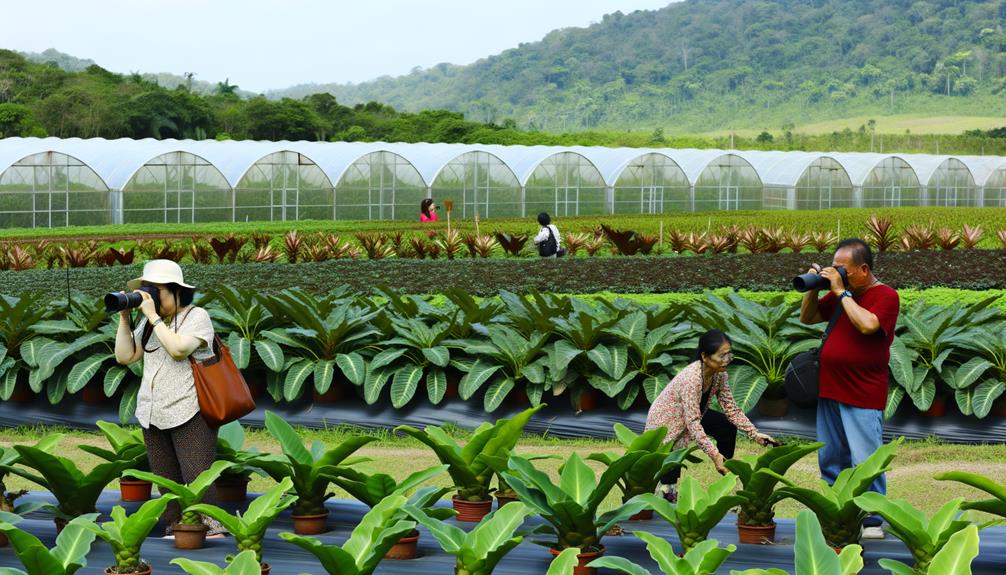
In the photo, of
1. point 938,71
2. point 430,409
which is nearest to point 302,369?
point 430,409

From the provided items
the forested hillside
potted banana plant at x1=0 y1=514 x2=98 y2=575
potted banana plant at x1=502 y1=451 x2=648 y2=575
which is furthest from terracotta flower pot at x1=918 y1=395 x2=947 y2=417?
the forested hillside

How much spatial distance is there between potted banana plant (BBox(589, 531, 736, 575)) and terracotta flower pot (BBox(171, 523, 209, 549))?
5.17 ft

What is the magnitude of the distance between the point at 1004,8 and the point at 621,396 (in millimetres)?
112107

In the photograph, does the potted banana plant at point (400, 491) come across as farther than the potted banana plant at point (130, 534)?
Yes

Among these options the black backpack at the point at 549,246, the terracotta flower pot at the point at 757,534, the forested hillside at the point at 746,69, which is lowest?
the terracotta flower pot at the point at 757,534

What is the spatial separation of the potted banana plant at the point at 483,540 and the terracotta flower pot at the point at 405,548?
0.32 m

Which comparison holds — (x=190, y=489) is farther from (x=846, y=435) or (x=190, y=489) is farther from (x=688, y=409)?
(x=846, y=435)

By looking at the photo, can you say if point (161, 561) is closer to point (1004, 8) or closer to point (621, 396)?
point (621, 396)

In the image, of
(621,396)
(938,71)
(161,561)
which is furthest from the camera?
(938,71)

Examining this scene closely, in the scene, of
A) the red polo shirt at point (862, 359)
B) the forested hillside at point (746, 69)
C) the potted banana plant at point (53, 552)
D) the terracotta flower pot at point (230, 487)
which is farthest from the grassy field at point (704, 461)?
the forested hillside at point (746, 69)

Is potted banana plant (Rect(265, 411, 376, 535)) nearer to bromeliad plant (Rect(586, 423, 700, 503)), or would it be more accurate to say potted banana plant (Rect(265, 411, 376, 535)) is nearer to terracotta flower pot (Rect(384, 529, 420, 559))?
terracotta flower pot (Rect(384, 529, 420, 559))

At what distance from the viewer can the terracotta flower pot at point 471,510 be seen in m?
4.78

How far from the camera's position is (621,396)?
26.6 feet

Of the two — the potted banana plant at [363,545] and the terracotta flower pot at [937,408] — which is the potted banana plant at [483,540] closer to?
the potted banana plant at [363,545]
